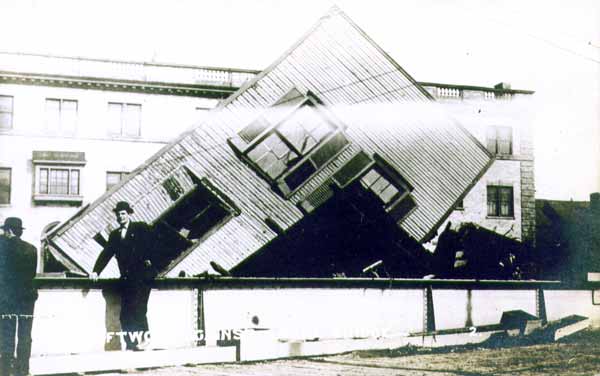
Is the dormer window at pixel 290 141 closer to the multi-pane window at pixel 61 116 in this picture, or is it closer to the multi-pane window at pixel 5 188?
the multi-pane window at pixel 61 116

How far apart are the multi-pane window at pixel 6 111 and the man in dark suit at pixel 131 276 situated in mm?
21682

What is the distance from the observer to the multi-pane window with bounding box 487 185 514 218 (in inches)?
1398

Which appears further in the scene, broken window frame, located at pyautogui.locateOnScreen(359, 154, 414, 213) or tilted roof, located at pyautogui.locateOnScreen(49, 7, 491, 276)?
broken window frame, located at pyautogui.locateOnScreen(359, 154, 414, 213)

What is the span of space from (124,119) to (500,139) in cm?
1874

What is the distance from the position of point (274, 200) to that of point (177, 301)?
5545 millimetres

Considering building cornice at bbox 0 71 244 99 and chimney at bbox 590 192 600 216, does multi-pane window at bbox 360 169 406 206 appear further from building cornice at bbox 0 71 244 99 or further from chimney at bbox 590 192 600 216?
building cornice at bbox 0 71 244 99

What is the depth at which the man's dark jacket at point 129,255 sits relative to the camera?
399 inches

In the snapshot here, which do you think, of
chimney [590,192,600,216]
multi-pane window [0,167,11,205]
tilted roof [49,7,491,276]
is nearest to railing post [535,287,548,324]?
tilted roof [49,7,491,276]

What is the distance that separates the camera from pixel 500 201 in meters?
35.7

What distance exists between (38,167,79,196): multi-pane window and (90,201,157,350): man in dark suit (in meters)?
21.2

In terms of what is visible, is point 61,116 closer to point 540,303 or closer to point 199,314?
point 199,314

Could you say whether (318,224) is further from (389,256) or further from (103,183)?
(103,183)

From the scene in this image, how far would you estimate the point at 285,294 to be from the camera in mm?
11781

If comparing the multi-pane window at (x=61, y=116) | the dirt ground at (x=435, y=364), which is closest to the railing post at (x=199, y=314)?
the dirt ground at (x=435, y=364)
